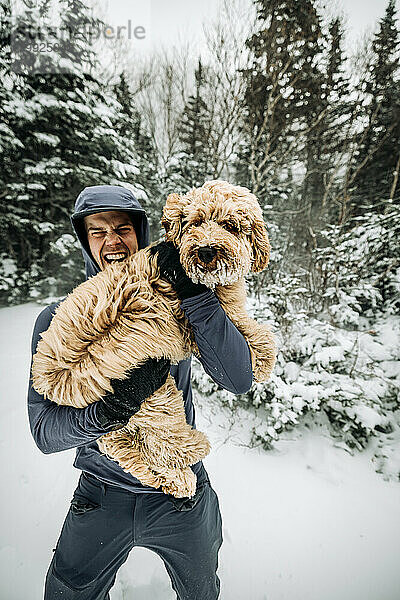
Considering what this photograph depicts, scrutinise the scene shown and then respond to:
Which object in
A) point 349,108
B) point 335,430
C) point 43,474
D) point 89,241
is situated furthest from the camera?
point 349,108

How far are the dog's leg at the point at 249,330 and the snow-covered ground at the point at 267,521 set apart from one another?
2.15m

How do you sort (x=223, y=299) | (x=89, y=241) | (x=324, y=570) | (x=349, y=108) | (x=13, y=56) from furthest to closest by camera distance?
1. (x=349, y=108)
2. (x=13, y=56)
3. (x=324, y=570)
4. (x=89, y=241)
5. (x=223, y=299)

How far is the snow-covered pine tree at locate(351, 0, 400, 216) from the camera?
23.5ft

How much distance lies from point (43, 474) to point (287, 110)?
30.8 ft

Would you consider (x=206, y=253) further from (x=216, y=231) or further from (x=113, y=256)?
(x=113, y=256)

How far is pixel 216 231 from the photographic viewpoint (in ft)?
3.17

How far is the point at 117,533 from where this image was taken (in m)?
1.24

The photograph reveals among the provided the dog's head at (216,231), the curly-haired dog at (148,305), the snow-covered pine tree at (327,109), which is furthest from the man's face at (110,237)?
the snow-covered pine tree at (327,109)

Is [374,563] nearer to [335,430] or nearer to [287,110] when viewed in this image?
[335,430]

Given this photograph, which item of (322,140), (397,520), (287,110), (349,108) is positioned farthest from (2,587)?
(349,108)

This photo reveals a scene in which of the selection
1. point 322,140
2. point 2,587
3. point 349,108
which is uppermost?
point 349,108

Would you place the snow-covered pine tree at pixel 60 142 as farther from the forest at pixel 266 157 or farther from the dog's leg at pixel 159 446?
Result: the dog's leg at pixel 159 446

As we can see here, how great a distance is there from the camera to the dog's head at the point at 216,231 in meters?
0.96

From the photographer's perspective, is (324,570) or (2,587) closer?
(2,587)
